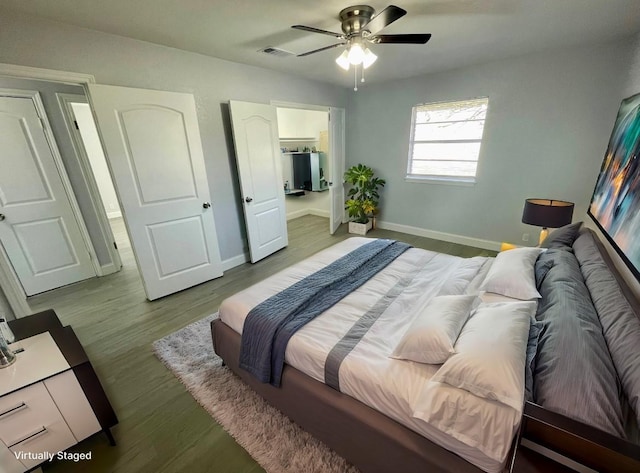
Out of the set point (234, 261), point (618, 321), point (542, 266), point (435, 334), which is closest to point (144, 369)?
point (234, 261)

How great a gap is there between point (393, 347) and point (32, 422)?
177 centimetres

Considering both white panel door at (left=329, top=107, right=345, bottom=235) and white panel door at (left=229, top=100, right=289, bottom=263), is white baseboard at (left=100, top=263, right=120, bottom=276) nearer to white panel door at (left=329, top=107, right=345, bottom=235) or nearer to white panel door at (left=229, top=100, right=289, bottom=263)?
white panel door at (left=229, top=100, right=289, bottom=263)

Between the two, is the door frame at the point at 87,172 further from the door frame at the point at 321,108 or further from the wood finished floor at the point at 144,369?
the door frame at the point at 321,108

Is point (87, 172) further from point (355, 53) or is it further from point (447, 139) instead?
point (447, 139)

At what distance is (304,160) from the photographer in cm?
573

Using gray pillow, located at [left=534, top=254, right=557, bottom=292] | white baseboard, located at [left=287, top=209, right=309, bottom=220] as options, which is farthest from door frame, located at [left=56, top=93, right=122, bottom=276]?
gray pillow, located at [left=534, top=254, right=557, bottom=292]

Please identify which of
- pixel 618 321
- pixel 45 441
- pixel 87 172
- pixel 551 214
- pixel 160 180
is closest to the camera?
pixel 618 321

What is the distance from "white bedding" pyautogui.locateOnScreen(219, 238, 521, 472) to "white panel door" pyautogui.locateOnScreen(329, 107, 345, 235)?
2.37m

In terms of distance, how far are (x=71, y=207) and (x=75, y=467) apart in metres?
2.75

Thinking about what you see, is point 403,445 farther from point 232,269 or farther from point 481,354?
point 232,269

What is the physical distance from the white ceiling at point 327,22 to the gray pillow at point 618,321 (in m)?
1.85

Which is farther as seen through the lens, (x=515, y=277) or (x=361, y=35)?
(x=361, y=35)

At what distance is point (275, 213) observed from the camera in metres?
3.80

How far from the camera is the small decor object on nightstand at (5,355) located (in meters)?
1.26
